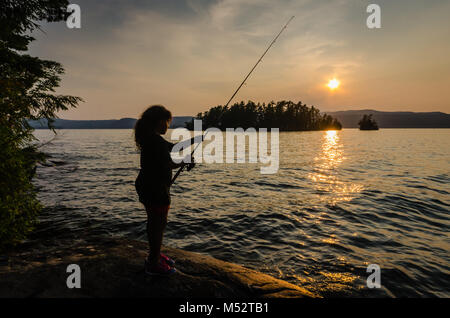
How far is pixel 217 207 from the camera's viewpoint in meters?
11.3

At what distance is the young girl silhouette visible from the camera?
413 centimetres

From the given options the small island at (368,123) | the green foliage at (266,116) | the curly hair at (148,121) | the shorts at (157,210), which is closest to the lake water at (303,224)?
the shorts at (157,210)

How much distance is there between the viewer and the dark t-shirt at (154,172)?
13.5 ft

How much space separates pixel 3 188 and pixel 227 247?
587cm

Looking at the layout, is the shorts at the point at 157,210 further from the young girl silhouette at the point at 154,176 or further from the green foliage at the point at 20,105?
the green foliage at the point at 20,105

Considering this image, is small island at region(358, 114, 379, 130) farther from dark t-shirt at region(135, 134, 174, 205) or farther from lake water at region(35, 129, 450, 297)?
dark t-shirt at region(135, 134, 174, 205)

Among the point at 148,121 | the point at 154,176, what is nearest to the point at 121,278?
the point at 154,176

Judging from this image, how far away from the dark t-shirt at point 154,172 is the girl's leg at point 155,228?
0.19 meters

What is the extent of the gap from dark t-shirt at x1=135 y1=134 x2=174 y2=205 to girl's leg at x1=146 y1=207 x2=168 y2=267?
19 cm

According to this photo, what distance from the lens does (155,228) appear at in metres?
4.23

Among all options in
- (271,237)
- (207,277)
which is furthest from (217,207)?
(207,277)

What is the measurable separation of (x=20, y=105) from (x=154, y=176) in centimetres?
507

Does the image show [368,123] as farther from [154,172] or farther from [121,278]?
[121,278]

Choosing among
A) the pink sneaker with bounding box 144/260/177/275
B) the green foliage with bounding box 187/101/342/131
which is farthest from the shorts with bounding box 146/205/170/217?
the green foliage with bounding box 187/101/342/131
